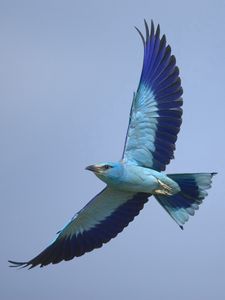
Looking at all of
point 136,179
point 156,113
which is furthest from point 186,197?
point 156,113

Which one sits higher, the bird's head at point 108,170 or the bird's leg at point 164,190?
the bird's head at point 108,170

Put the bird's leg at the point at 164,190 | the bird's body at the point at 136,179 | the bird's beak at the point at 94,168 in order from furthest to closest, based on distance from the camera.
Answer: the bird's leg at the point at 164,190
the bird's body at the point at 136,179
the bird's beak at the point at 94,168

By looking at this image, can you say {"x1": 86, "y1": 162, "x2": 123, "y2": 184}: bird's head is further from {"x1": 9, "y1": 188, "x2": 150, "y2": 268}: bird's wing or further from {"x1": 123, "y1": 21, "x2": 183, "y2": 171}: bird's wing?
{"x1": 9, "y1": 188, "x2": 150, "y2": 268}: bird's wing

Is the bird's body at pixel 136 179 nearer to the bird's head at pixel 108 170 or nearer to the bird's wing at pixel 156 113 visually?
the bird's head at pixel 108 170

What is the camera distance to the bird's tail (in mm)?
16156

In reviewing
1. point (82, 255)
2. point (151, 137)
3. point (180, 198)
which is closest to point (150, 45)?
point (151, 137)

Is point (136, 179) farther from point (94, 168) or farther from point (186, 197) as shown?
point (186, 197)

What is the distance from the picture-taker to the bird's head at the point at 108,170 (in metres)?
15.1

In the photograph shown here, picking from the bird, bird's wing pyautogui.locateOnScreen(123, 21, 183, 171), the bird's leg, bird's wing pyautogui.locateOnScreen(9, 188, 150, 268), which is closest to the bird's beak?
the bird

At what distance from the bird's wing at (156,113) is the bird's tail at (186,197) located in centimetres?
60

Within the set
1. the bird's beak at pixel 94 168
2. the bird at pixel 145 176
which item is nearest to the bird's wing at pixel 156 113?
the bird at pixel 145 176

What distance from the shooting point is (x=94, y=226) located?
675 inches

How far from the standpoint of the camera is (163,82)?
16484 millimetres

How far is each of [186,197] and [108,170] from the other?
6.71 ft
